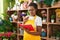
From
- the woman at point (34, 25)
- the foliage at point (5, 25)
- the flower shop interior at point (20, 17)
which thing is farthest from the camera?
the foliage at point (5, 25)

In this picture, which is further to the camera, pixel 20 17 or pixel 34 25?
pixel 20 17

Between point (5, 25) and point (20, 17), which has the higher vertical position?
point (20, 17)

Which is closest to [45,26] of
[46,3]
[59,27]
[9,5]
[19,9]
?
[59,27]

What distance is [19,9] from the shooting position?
3.73 metres

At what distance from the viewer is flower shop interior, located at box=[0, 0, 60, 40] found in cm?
308

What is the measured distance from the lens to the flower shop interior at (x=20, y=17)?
3076 millimetres

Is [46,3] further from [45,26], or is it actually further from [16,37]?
[16,37]

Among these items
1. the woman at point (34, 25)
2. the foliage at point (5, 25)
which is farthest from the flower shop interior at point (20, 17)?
the woman at point (34, 25)

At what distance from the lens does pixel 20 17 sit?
12.5 ft

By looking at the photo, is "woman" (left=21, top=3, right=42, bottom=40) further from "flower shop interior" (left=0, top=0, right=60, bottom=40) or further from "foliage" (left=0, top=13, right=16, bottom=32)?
"foliage" (left=0, top=13, right=16, bottom=32)

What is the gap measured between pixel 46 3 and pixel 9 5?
1.39 meters

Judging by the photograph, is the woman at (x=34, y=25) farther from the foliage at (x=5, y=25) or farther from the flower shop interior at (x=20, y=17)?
the foliage at (x=5, y=25)

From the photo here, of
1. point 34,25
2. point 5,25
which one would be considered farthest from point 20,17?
point 34,25

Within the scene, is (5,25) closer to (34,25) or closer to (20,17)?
(20,17)
